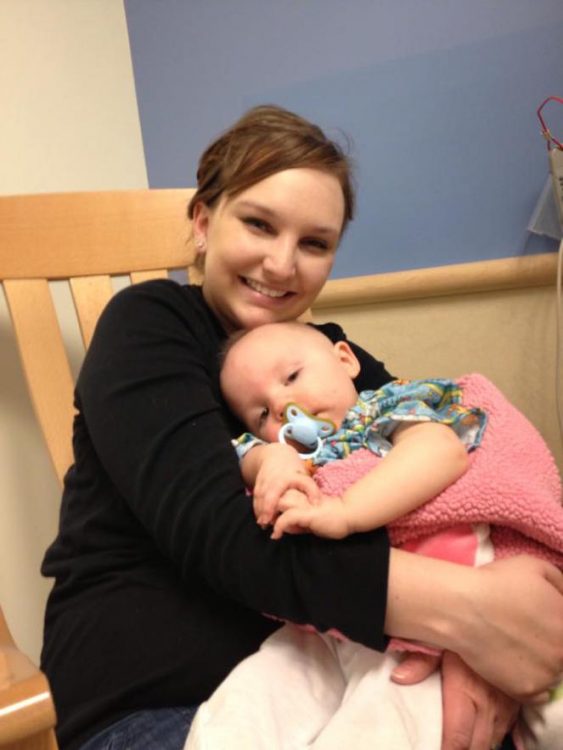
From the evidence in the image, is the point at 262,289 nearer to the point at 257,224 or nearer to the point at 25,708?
the point at 257,224

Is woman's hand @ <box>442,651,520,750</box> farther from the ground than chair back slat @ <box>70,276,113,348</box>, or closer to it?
closer to it

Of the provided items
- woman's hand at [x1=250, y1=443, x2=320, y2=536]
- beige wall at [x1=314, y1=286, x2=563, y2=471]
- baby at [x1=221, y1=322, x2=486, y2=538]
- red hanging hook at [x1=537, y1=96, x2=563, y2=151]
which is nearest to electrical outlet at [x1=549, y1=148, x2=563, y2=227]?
red hanging hook at [x1=537, y1=96, x2=563, y2=151]

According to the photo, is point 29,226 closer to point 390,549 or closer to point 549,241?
point 390,549

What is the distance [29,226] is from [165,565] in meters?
0.52

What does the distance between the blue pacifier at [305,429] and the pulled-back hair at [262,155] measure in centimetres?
31

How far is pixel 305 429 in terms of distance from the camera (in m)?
0.69

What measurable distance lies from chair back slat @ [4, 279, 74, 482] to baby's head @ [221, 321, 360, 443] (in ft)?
0.92

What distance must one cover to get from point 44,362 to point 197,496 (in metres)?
0.45

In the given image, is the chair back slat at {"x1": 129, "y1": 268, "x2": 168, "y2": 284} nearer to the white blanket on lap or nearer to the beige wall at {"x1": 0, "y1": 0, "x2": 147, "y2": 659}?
the beige wall at {"x1": 0, "y1": 0, "x2": 147, "y2": 659}

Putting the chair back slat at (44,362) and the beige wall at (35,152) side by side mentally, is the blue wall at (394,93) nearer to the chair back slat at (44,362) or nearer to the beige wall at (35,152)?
the beige wall at (35,152)

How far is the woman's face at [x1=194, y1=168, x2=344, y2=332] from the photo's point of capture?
798 mm

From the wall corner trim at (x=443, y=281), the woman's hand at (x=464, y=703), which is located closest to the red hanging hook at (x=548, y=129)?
the wall corner trim at (x=443, y=281)

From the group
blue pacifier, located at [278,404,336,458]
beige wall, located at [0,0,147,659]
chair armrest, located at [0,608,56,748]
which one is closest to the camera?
chair armrest, located at [0,608,56,748]

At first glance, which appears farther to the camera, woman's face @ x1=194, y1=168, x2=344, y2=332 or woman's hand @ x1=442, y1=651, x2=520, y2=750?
woman's face @ x1=194, y1=168, x2=344, y2=332
